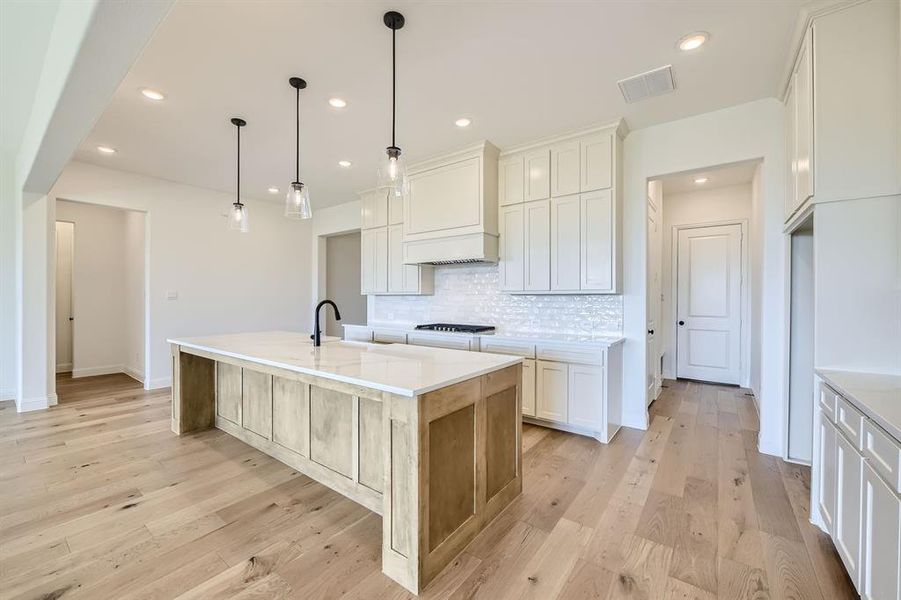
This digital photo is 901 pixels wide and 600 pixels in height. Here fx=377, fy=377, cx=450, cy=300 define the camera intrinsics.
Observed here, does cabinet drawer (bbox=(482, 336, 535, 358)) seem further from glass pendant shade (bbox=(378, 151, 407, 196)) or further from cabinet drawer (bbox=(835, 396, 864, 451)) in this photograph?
cabinet drawer (bbox=(835, 396, 864, 451))

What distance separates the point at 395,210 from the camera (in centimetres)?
496

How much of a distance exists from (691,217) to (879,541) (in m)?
4.98

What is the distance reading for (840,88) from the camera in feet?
6.40

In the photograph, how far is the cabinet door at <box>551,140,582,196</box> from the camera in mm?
3512

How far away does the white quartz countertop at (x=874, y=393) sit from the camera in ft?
4.10

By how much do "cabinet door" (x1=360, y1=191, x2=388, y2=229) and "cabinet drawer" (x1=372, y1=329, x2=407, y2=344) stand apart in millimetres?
1463

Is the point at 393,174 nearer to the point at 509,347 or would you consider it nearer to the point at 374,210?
the point at 509,347

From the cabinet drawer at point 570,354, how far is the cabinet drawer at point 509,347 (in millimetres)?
84

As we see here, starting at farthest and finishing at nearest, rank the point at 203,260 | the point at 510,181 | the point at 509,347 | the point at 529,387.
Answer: the point at 203,260 < the point at 510,181 < the point at 509,347 < the point at 529,387

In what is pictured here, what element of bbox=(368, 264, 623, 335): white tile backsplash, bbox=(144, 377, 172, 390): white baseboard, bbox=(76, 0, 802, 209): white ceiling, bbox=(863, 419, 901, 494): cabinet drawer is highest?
bbox=(76, 0, 802, 209): white ceiling

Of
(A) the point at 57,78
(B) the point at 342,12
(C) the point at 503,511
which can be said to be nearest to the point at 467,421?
(C) the point at 503,511

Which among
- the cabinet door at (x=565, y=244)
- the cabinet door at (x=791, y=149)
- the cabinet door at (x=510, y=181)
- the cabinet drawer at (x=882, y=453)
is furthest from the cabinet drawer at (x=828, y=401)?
the cabinet door at (x=510, y=181)

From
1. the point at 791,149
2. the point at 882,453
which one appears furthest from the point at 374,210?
the point at 882,453

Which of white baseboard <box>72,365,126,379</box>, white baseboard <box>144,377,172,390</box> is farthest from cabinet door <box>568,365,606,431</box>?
white baseboard <box>72,365,126,379</box>
